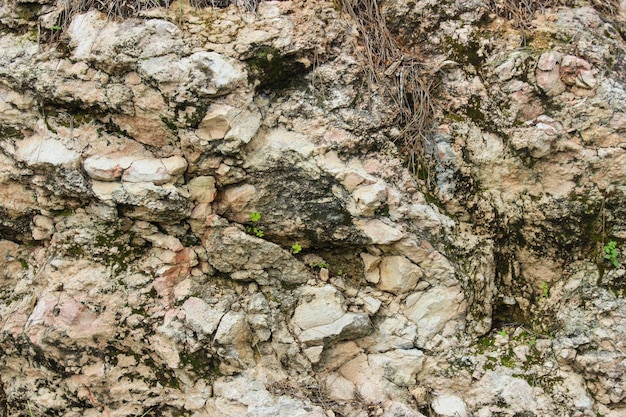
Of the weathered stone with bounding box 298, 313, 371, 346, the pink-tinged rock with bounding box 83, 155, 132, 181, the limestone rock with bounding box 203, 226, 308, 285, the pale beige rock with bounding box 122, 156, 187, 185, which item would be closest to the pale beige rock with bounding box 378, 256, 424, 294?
the weathered stone with bounding box 298, 313, 371, 346

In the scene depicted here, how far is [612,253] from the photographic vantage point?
3.09m

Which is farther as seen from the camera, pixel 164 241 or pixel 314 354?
pixel 164 241

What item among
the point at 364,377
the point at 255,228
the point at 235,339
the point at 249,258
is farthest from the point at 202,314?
the point at 364,377

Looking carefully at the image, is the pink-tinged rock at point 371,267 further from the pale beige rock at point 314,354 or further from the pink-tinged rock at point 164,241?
the pink-tinged rock at point 164,241

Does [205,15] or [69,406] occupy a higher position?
[205,15]

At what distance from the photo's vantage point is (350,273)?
129 inches

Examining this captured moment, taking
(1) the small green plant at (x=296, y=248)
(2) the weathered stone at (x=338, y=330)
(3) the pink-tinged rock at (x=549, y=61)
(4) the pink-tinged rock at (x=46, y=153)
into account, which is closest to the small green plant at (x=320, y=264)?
(1) the small green plant at (x=296, y=248)

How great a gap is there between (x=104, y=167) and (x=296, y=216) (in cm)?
122

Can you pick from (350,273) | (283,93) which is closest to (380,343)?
(350,273)

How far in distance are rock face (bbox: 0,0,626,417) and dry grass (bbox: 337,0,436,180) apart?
24mm

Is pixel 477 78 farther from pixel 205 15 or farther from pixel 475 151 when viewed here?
pixel 205 15

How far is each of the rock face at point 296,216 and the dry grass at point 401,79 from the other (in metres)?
0.02

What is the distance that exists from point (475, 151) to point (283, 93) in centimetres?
132

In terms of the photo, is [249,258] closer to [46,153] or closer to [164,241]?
[164,241]
